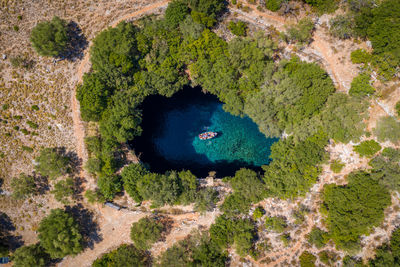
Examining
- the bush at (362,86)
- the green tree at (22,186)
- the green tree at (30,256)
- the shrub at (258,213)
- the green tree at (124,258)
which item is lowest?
the green tree at (124,258)

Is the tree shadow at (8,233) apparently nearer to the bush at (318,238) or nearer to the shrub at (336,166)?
the bush at (318,238)

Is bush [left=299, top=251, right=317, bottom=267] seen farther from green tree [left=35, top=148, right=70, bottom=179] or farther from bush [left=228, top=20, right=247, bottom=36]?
green tree [left=35, top=148, right=70, bottom=179]

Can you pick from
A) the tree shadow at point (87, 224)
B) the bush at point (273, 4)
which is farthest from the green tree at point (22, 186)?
the bush at point (273, 4)

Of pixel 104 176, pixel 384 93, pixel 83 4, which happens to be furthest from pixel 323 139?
pixel 83 4

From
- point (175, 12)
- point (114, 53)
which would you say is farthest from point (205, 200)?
point (175, 12)

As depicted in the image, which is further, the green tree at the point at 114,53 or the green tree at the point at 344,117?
the green tree at the point at 114,53

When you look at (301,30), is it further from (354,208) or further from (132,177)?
(132,177)

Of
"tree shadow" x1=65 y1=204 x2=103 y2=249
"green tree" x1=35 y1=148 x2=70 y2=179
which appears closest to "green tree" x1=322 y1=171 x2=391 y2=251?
"tree shadow" x1=65 y1=204 x2=103 y2=249

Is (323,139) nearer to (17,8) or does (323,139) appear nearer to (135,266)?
(135,266)
